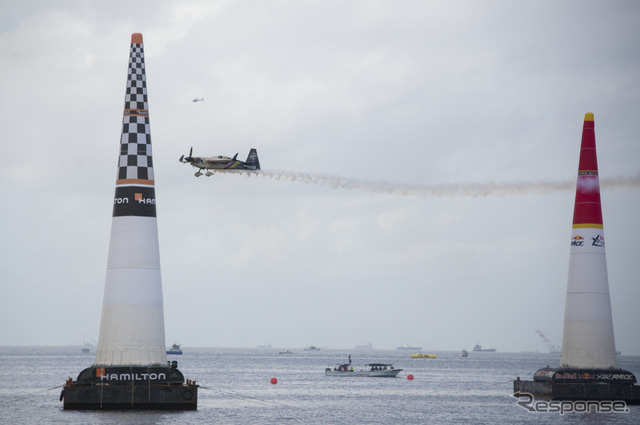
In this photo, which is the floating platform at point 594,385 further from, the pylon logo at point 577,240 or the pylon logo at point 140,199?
the pylon logo at point 140,199

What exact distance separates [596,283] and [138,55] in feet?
96.3

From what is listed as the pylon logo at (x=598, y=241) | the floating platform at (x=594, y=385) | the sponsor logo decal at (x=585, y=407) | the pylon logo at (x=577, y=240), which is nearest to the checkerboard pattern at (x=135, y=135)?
the pylon logo at (x=577, y=240)

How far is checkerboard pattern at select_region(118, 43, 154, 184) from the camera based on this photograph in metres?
42.0

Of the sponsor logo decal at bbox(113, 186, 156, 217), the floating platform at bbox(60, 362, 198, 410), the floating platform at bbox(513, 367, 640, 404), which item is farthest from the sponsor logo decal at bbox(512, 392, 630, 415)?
the sponsor logo decal at bbox(113, 186, 156, 217)

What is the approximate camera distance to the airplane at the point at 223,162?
60.7 m

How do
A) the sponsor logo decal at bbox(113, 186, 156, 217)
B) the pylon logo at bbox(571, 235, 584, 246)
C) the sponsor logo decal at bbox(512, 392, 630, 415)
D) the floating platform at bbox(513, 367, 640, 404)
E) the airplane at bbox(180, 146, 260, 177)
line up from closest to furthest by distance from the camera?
the sponsor logo decal at bbox(113, 186, 156, 217) → the floating platform at bbox(513, 367, 640, 404) → the pylon logo at bbox(571, 235, 584, 246) → the sponsor logo decal at bbox(512, 392, 630, 415) → the airplane at bbox(180, 146, 260, 177)

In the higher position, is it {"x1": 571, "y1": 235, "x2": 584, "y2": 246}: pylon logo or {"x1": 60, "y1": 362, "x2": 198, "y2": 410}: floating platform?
{"x1": 571, "y1": 235, "x2": 584, "y2": 246}: pylon logo

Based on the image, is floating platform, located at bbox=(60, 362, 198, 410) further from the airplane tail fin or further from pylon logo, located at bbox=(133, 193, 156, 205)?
the airplane tail fin

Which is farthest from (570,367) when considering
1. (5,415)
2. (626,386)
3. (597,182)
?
(5,415)

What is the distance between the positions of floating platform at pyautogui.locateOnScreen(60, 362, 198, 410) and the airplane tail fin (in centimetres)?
2395

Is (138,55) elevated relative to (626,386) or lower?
elevated

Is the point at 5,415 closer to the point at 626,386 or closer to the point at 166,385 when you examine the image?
the point at 166,385

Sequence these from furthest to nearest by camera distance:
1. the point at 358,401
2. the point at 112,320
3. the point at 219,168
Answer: the point at 358,401 → the point at 219,168 → the point at 112,320

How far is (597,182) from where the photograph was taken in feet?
172
